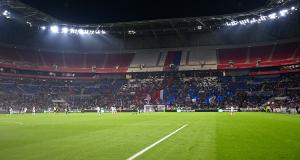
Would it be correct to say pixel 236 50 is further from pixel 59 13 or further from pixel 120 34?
pixel 59 13

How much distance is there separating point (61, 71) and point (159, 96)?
2809 centimetres

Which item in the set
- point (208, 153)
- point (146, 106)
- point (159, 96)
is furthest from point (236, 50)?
point (208, 153)

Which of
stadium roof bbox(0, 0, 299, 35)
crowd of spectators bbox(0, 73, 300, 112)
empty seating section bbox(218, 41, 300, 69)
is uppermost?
stadium roof bbox(0, 0, 299, 35)

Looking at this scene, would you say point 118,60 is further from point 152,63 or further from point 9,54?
point 9,54

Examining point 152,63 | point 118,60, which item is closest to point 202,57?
point 152,63

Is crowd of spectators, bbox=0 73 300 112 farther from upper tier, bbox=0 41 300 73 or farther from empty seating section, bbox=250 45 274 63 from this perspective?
empty seating section, bbox=250 45 274 63

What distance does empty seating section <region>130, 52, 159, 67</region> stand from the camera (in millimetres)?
84500

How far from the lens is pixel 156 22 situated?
72375 millimetres

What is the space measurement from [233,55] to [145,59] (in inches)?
944

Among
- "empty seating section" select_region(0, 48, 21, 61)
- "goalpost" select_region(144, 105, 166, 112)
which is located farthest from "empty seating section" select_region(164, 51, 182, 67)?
"empty seating section" select_region(0, 48, 21, 61)

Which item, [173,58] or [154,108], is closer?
[154,108]

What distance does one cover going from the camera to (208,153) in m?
9.67

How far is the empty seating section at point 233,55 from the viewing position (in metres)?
76.5

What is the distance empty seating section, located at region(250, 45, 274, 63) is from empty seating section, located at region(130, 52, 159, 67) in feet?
83.5
